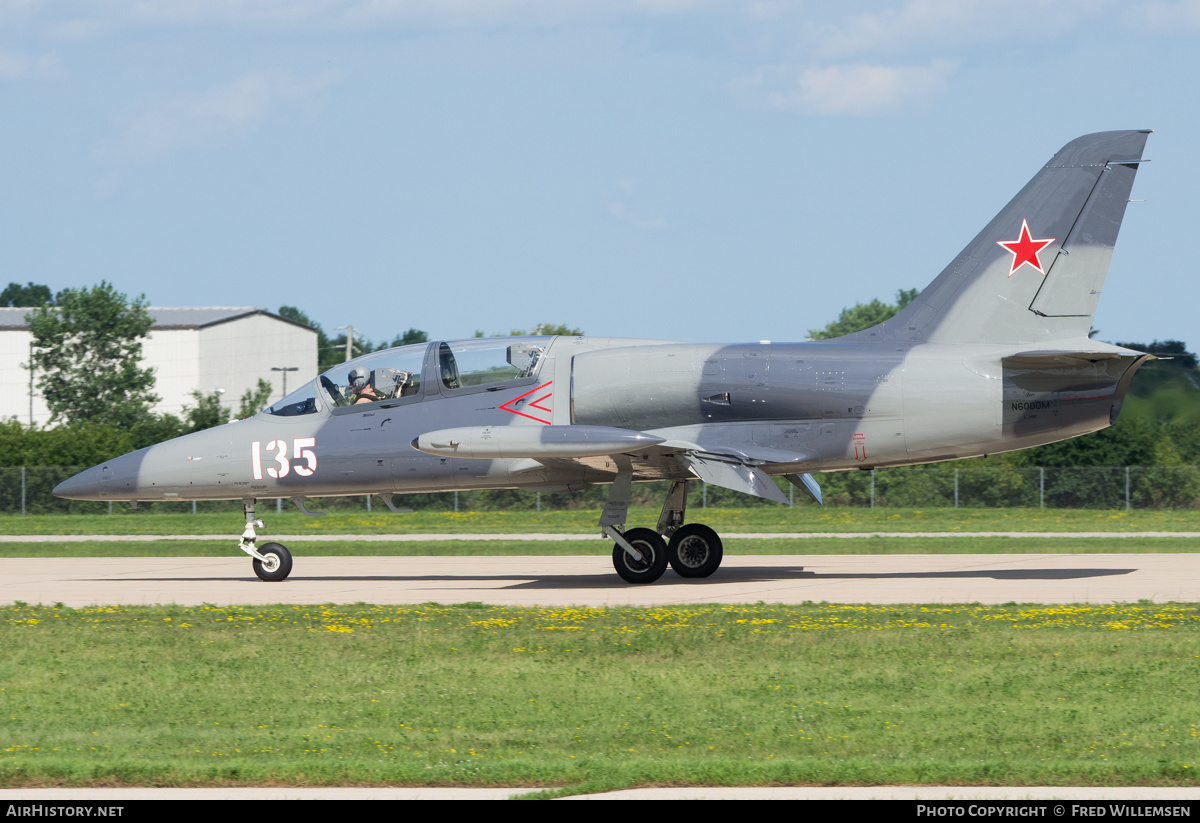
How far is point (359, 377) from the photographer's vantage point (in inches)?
766

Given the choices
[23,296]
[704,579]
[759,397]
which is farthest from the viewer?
[23,296]

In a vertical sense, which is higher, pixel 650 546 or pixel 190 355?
pixel 190 355

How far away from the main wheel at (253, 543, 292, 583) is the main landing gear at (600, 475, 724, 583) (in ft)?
17.2

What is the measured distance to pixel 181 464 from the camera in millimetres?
19688

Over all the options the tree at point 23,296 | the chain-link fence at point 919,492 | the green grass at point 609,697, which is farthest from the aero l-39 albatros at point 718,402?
the tree at point 23,296

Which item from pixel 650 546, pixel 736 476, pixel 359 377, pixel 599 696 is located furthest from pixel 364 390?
pixel 599 696

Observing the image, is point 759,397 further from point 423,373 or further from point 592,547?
point 592,547

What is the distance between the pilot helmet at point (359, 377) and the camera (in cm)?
1944

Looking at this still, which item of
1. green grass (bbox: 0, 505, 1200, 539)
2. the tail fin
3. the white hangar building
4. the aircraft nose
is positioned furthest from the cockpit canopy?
the white hangar building

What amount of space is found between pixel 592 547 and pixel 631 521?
10952 millimetres

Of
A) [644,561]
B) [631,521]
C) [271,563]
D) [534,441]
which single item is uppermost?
[534,441]

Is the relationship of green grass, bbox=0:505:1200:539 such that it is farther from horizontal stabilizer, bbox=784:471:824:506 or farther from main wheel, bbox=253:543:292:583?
main wheel, bbox=253:543:292:583

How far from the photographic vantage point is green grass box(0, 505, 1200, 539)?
34906 millimetres
